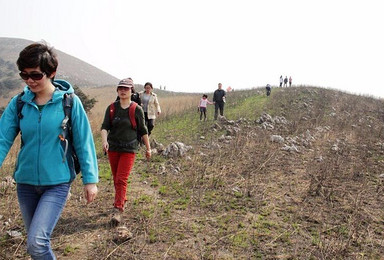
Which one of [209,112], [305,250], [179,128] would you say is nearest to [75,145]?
[305,250]

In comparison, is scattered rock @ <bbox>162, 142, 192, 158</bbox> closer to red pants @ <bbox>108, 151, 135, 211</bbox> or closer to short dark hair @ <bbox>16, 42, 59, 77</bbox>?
red pants @ <bbox>108, 151, 135, 211</bbox>

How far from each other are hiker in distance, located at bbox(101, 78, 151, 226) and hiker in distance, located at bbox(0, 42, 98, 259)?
5.77ft

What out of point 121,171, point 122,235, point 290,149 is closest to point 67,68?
point 290,149

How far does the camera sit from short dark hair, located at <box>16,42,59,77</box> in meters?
2.00

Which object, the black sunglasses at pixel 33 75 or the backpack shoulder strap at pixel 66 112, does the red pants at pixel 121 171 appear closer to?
the backpack shoulder strap at pixel 66 112

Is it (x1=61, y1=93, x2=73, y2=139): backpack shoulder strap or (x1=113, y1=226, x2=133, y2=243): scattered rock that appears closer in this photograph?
(x1=61, y1=93, x2=73, y2=139): backpack shoulder strap

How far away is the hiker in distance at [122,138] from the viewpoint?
13.0 feet

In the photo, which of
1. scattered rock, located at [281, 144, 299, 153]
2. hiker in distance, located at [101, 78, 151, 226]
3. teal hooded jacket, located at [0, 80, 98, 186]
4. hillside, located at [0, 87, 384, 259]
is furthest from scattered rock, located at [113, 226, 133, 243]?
scattered rock, located at [281, 144, 299, 153]

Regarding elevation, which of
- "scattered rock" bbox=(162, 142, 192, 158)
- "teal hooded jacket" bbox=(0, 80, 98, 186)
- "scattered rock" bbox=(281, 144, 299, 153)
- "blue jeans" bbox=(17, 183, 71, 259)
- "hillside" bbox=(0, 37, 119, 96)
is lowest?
"scattered rock" bbox=(162, 142, 192, 158)

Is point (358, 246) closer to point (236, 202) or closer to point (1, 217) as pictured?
point (236, 202)

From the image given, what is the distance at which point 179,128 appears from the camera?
12062 mm

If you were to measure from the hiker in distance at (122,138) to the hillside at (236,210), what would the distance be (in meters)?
0.49

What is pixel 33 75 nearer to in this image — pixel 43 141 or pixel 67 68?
pixel 43 141

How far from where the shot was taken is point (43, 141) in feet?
6.79
